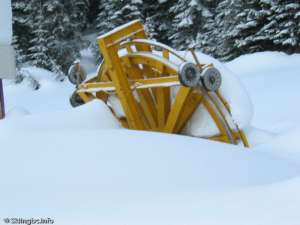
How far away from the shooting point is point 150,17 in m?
18.7

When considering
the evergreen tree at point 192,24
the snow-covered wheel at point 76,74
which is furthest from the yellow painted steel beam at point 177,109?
the evergreen tree at point 192,24

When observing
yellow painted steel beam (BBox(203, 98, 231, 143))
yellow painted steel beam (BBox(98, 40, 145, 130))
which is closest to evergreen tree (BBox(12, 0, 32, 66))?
yellow painted steel beam (BBox(98, 40, 145, 130))

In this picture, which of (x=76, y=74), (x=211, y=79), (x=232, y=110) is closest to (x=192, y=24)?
(x=76, y=74)

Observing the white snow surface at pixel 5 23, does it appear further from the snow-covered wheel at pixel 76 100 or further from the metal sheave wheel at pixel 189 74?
the metal sheave wheel at pixel 189 74

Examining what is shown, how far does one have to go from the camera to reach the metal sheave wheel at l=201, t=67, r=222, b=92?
5203 mm

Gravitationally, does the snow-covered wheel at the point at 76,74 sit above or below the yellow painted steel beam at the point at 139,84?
above

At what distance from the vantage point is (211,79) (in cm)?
522

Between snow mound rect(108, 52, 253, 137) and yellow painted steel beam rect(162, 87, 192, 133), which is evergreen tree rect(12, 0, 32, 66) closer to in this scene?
yellow painted steel beam rect(162, 87, 192, 133)

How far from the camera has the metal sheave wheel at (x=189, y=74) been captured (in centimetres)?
510

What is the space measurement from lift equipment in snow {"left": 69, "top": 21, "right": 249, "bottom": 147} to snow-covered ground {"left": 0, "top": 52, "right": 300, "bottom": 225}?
0.99 m

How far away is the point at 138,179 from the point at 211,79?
2.51 metres

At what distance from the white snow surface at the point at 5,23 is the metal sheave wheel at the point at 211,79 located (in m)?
2.46

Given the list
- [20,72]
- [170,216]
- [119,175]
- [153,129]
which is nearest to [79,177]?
[119,175]

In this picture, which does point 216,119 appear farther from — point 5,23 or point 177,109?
point 5,23
